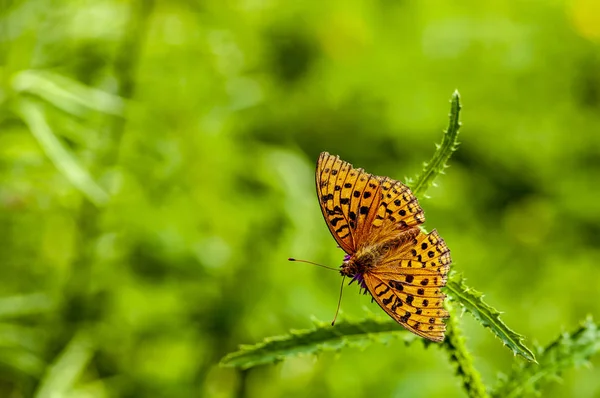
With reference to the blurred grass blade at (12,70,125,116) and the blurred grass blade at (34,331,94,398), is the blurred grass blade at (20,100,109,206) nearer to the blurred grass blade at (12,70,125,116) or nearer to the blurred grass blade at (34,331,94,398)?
the blurred grass blade at (12,70,125,116)

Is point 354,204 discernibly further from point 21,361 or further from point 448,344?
point 21,361

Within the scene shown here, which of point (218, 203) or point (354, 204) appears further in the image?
point (218, 203)

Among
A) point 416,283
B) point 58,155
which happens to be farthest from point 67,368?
point 416,283

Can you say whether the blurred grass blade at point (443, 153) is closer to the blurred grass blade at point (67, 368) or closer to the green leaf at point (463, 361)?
the green leaf at point (463, 361)

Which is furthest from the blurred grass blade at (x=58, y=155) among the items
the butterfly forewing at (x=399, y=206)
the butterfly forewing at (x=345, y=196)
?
the butterfly forewing at (x=399, y=206)

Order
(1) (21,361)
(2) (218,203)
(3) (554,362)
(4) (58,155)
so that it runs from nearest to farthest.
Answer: (3) (554,362)
(4) (58,155)
(1) (21,361)
(2) (218,203)

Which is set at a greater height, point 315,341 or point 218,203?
point 218,203

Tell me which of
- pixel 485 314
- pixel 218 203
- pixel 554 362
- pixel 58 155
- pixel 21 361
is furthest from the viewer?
pixel 218 203
